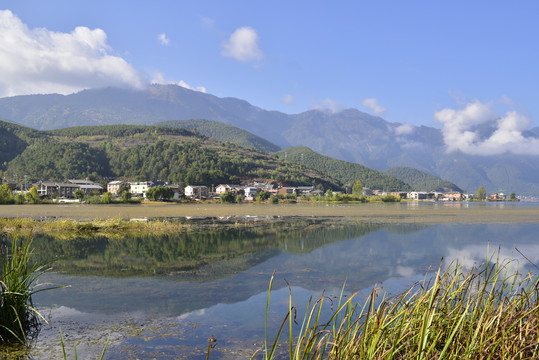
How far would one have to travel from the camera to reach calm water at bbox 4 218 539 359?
7512 mm

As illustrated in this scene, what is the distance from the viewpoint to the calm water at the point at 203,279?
24.6 feet

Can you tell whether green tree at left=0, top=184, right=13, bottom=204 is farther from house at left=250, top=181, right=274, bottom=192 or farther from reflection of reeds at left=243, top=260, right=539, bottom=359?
house at left=250, top=181, right=274, bottom=192

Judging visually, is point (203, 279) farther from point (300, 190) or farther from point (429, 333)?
point (300, 190)

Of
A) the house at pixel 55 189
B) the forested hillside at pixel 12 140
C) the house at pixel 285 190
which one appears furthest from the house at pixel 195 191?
the forested hillside at pixel 12 140

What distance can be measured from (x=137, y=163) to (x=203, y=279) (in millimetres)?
135089

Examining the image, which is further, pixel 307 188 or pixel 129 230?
pixel 307 188

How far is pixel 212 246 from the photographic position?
20078 millimetres

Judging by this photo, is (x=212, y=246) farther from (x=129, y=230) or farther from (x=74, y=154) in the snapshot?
(x=74, y=154)

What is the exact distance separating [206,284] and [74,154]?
134700 mm

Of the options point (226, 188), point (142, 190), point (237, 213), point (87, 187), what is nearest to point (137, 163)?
point (142, 190)

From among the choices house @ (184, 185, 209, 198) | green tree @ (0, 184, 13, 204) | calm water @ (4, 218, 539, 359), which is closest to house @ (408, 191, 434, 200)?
house @ (184, 185, 209, 198)

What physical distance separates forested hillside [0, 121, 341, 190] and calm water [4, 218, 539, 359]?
10222 cm

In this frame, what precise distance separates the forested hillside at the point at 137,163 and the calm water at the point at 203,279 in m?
102

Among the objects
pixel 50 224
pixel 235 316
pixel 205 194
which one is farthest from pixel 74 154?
pixel 235 316
